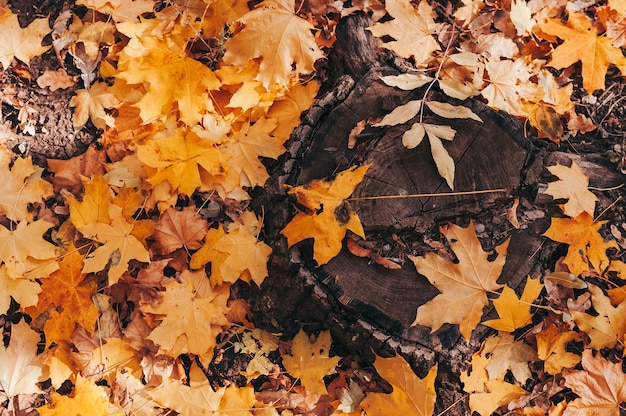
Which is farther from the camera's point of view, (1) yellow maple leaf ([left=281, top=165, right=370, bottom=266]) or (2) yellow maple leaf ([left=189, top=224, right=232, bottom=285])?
(2) yellow maple leaf ([left=189, top=224, right=232, bottom=285])

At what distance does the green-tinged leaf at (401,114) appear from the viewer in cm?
200

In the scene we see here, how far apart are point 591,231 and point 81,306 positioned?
213 centimetres

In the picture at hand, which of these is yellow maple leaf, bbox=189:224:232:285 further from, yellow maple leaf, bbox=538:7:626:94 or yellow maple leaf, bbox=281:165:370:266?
yellow maple leaf, bbox=538:7:626:94

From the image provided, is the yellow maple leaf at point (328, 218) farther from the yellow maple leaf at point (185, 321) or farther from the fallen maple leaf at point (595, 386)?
the fallen maple leaf at point (595, 386)

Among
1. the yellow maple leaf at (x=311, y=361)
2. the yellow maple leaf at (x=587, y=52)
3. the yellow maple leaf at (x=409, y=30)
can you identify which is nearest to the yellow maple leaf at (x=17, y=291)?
the yellow maple leaf at (x=311, y=361)

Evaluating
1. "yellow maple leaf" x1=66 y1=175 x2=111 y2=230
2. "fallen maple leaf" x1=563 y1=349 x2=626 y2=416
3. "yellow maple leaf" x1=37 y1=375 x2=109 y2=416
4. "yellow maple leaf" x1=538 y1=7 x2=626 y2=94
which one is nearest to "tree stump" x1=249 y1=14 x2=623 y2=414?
"fallen maple leaf" x1=563 y1=349 x2=626 y2=416

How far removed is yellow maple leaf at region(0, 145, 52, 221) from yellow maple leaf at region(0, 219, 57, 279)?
0.34 feet

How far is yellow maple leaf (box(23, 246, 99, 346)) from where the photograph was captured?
2248 millimetres

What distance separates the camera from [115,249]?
7.28 feet

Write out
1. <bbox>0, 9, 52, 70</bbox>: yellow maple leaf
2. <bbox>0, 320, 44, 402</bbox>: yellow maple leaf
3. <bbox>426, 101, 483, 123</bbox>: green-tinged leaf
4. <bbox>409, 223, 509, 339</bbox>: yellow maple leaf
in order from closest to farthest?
<bbox>409, 223, 509, 339</bbox>: yellow maple leaf
<bbox>426, 101, 483, 123</bbox>: green-tinged leaf
<bbox>0, 320, 44, 402</bbox>: yellow maple leaf
<bbox>0, 9, 52, 70</bbox>: yellow maple leaf

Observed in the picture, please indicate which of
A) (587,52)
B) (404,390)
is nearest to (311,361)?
(404,390)

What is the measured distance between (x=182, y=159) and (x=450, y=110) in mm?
1130

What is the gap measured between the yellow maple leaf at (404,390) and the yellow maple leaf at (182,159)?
3.49 feet

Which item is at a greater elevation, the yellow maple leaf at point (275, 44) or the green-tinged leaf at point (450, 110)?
the yellow maple leaf at point (275, 44)
